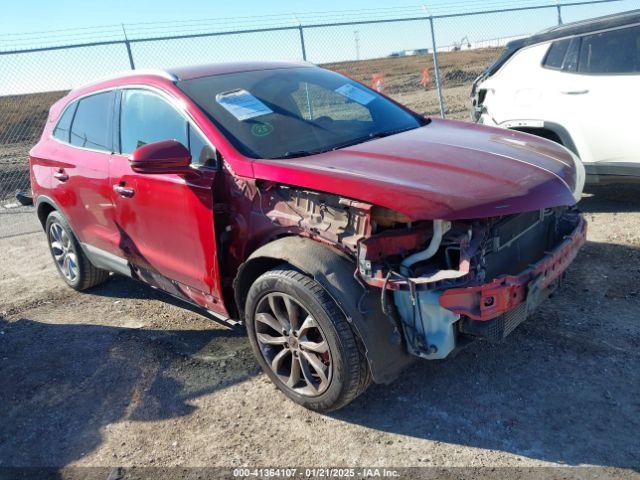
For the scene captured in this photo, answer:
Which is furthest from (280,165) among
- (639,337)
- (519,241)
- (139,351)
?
(639,337)

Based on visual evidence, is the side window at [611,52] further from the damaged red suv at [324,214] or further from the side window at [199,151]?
the side window at [199,151]

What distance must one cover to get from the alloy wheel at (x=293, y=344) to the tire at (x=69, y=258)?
2521mm

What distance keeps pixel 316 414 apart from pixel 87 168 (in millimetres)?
2561

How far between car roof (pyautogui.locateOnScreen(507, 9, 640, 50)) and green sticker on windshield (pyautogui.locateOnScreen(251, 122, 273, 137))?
3.84 m

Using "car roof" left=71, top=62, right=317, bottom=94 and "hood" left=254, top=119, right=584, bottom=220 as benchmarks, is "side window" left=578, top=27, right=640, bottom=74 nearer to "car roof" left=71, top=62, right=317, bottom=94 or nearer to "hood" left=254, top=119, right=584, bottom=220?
"hood" left=254, top=119, right=584, bottom=220

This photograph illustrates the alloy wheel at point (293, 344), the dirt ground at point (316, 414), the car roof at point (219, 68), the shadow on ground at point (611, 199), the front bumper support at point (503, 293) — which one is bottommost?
the dirt ground at point (316, 414)

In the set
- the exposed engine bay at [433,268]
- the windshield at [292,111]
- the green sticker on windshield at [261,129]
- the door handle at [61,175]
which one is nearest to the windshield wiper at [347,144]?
the windshield at [292,111]

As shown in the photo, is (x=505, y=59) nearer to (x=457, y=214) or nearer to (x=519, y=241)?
(x=519, y=241)

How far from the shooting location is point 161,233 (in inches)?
150

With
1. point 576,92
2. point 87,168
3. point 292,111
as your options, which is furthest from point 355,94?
point 576,92

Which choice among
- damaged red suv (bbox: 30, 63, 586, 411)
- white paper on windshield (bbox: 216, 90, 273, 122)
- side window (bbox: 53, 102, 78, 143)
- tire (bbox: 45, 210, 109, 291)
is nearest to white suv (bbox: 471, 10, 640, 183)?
damaged red suv (bbox: 30, 63, 586, 411)

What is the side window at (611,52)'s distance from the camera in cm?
539

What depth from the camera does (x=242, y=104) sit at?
3.66 metres

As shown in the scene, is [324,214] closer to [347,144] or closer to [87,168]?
[347,144]
